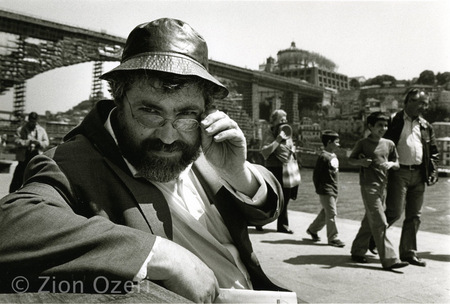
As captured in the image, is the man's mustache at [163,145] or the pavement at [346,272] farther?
the pavement at [346,272]

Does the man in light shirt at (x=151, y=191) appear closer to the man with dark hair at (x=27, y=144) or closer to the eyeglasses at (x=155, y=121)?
the eyeglasses at (x=155, y=121)

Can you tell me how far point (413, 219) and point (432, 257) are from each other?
1.87ft

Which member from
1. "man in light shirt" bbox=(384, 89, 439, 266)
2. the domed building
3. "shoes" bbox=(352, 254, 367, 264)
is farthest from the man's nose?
the domed building

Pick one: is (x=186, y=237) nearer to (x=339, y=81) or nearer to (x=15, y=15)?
(x=15, y=15)

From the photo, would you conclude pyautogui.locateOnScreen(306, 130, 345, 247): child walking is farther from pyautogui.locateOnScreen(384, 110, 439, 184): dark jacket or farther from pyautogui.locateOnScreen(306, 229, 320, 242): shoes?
pyautogui.locateOnScreen(384, 110, 439, 184): dark jacket

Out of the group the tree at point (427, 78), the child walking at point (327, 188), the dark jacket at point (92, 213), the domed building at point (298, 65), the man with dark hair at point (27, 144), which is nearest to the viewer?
the dark jacket at point (92, 213)

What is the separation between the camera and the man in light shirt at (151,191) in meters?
1.05

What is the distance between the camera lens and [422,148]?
5156 mm

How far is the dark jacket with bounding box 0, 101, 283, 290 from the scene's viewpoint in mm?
1011

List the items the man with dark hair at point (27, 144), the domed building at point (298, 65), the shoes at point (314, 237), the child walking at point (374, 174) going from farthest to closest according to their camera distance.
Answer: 1. the domed building at point (298, 65)
2. the man with dark hair at point (27, 144)
3. the shoes at point (314, 237)
4. the child walking at point (374, 174)

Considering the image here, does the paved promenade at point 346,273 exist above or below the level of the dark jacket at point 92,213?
below

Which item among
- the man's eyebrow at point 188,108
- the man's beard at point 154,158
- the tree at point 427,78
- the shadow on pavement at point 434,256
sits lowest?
the shadow on pavement at point 434,256

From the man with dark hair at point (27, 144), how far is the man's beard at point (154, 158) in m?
6.43

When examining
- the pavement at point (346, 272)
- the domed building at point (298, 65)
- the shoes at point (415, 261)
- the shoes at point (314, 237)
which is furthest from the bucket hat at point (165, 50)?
the domed building at point (298, 65)
